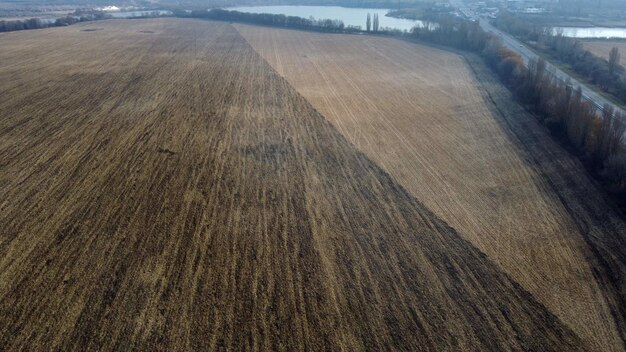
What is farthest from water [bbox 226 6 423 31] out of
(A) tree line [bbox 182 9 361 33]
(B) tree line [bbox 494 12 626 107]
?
(B) tree line [bbox 494 12 626 107]

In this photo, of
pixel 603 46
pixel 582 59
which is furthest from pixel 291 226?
pixel 603 46

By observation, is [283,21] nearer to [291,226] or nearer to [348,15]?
[348,15]

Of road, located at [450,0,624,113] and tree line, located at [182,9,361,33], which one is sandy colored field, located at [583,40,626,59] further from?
tree line, located at [182,9,361,33]

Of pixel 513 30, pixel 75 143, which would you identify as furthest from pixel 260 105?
pixel 513 30

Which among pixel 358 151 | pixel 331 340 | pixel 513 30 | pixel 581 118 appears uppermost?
pixel 513 30

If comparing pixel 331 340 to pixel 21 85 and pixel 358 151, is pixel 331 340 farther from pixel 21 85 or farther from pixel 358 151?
pixel 21 85

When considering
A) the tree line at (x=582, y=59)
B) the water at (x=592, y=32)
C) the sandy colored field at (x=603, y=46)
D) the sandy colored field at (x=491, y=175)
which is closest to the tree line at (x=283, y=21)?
the tree line at (x=582, y=59)
